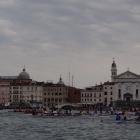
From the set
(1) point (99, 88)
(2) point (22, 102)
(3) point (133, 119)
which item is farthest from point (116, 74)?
(3) point (133, 119)

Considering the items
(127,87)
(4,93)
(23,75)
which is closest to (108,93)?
(127,87)

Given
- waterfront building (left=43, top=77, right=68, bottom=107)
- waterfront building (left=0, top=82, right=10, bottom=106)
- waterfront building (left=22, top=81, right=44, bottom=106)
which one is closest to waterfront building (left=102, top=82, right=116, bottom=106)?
waterfront building (left=43, top=77, right=68, bottom=107)

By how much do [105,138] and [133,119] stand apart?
68.9 feet

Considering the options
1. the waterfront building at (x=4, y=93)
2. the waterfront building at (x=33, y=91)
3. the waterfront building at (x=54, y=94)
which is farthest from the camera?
the waterfront building at (x=4, y=93)

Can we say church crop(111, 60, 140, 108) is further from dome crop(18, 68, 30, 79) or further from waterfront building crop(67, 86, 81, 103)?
dome crop(18, 68, 30, 79)

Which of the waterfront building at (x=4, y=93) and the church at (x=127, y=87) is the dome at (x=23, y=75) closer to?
the waterfront building at (x=4, y=93)

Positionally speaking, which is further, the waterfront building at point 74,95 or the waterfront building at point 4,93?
the waterfront building at point 4,93

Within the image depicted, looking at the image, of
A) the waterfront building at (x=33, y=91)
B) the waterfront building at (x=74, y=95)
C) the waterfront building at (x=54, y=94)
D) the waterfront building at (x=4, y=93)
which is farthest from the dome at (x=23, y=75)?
the waterfront building at (x=54, y=94)

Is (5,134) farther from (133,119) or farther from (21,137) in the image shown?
(133,119)

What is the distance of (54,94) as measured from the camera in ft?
482

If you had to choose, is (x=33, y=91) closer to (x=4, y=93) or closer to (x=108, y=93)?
(x=4, y=93)

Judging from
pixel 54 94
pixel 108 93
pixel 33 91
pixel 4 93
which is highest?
pixel 33 91

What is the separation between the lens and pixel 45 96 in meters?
149

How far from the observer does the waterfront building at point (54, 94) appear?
146 meters
